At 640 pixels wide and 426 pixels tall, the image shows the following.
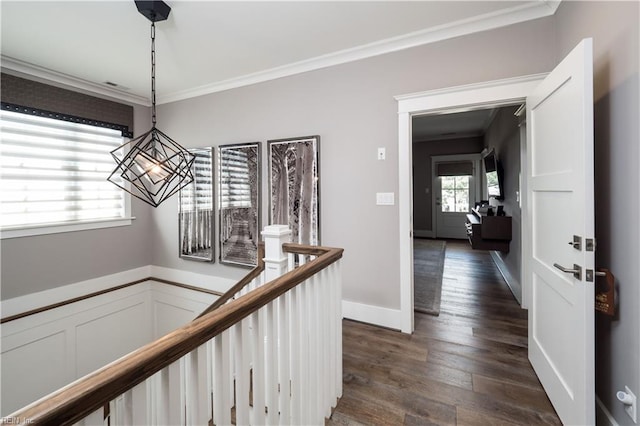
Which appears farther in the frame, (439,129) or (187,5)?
(439,129)

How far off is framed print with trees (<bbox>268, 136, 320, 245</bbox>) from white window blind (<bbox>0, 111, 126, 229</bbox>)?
2.32 m

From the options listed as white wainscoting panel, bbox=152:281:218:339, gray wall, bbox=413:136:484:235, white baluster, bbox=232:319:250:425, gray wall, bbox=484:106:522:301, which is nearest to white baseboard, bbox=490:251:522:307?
gray wall, bbox=484:106:522:301

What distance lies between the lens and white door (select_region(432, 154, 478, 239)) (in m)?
7.30

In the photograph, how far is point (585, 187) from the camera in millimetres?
1303

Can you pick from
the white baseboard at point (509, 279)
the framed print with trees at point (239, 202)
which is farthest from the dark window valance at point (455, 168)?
the framed print with trees at point (239, 202)

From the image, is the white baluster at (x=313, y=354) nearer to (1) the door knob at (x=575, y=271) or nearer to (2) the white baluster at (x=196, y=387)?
(2) the white baluster at (x=196, y=387)

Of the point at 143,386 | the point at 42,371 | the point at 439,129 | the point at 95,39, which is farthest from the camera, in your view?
the point at 439,129

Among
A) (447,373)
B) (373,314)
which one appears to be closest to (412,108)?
(373,314)

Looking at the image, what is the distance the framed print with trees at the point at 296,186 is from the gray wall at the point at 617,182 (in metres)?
2.08

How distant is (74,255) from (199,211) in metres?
1.48

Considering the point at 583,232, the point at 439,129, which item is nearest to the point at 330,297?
the point at 583,232

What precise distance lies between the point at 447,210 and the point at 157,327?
7.00m

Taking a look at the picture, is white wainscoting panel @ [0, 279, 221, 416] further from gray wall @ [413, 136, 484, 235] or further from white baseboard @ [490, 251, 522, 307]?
gray wall @ [413, 136, 484, 235]

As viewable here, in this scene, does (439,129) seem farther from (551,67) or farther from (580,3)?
(580,3)
